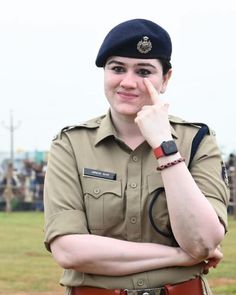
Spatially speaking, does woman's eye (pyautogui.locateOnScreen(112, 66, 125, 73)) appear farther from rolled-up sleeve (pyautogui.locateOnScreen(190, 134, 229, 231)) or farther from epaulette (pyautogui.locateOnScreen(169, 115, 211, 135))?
rolled-up sleeve (pyautogui.locateOnScreen(190, 134, 229, 231))

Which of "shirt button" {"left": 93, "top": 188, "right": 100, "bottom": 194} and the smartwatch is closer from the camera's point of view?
the smartwatch

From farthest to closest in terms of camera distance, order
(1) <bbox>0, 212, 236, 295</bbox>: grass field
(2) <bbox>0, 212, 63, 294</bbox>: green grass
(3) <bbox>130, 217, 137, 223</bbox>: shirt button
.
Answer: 1. (2) <bbox>0, 212, 63, 294</bbox>: green grass
2. (1) <bbox>0, 212, 236, 295</bbox>: grass field
3. (3) <bbox>130, 217, 137, 223</bbox>: shirt button

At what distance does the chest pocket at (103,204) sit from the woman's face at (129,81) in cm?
26

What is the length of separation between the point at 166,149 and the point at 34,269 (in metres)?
8.35

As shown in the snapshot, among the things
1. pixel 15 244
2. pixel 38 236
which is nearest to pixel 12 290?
pixel 15 244

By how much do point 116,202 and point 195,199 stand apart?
0.92ft

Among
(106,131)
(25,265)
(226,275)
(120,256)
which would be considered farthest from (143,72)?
(25,265)

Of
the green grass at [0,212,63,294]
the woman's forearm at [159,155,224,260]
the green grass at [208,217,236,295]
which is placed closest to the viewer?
the woman's forearm at [159,155,224,260]

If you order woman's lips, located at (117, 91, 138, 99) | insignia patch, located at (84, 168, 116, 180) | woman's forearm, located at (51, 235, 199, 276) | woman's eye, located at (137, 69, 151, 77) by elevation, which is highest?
woman's eye, located at (137, 69, 151, 77)

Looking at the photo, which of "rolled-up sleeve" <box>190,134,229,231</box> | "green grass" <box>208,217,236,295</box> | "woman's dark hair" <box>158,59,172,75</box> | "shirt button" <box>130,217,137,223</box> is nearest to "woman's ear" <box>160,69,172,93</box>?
"woman's dark hair" <box>158,59,172,75</box>

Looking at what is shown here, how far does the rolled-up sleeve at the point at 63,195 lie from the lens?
3.00 metres

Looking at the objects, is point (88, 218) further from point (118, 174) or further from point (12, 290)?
point (12, 290)

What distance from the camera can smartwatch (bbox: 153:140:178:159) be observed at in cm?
289

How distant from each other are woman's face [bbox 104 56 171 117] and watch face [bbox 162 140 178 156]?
0.18 m
